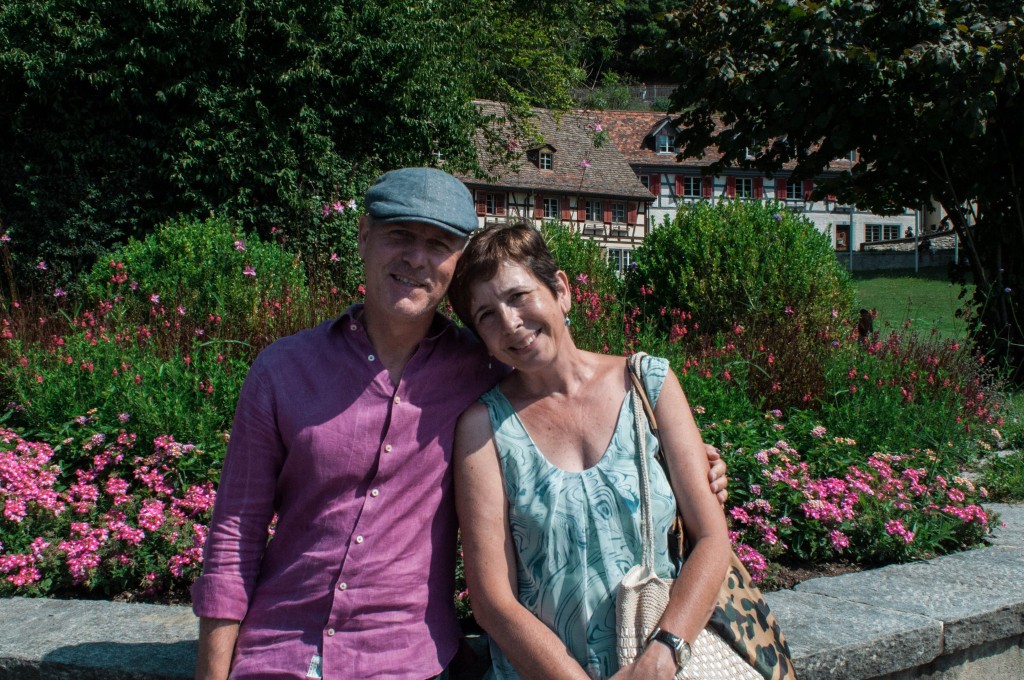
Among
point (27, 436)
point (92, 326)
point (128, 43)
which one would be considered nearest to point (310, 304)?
point (92, 326)

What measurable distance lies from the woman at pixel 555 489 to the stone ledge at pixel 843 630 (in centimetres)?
72

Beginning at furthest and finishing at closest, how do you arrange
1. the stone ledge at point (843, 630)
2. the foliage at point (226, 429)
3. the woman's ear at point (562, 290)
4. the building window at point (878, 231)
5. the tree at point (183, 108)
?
the building window at point (878, 231), the tree at point (183, 108), the foliage at point (226, 429), the stone ledge at point (843, 630), the woman's ear at point (562, 290)

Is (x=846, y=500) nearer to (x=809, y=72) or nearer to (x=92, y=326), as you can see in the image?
(x=92, y=326)

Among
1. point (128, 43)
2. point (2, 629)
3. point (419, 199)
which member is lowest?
point (2, 629)

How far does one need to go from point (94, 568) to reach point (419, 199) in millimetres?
1975

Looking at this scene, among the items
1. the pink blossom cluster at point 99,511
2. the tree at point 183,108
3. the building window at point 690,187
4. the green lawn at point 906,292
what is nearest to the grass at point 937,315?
the green lawn at point 906,292

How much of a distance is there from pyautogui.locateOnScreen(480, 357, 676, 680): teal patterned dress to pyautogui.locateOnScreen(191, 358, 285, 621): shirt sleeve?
544mm

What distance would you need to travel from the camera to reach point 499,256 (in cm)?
226

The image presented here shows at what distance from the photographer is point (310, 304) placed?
589cm

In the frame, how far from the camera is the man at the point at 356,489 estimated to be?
6.81ft

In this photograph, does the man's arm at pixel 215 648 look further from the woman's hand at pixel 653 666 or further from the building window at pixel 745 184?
the building window at pixel 745 184

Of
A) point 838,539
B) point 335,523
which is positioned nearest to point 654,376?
point 335,523

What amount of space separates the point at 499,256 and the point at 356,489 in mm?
647

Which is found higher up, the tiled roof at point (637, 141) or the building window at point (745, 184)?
the tiled roof at point (637, 141)
